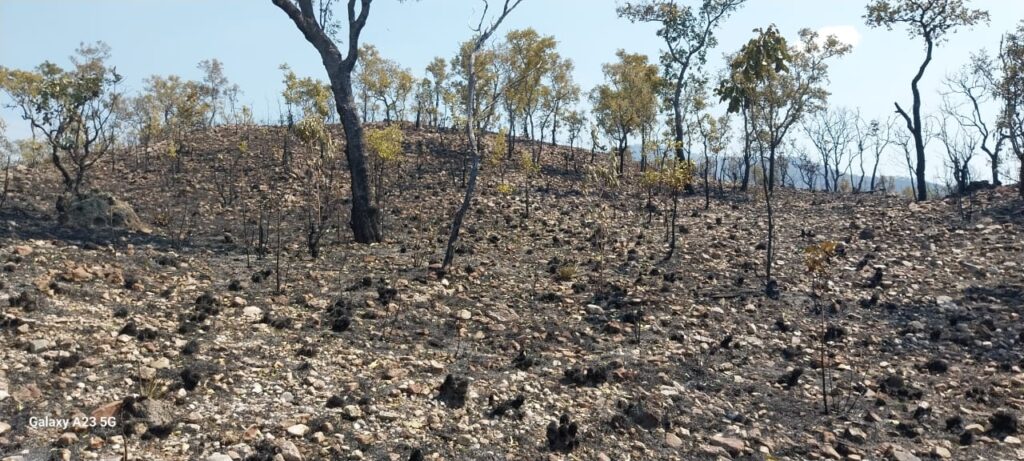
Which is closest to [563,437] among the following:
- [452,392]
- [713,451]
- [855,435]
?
[452,392]

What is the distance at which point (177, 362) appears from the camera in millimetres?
7637

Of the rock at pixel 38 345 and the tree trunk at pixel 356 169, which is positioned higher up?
the tree trunk at pixel 356 169

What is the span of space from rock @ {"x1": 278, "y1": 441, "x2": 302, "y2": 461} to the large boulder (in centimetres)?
1233

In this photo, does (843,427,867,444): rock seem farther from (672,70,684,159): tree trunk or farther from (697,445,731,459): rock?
(672,70,684,159): tree trunk

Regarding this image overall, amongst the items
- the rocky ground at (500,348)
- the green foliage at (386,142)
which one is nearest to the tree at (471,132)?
the rocky ground at (500,348)

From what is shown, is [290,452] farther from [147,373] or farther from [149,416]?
[147,373]

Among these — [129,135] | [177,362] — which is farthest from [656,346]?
[129,135]

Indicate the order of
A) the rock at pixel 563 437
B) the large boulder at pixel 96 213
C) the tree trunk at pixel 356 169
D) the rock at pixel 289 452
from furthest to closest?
the tree trunk at pixel 356 169 → the large boulder at pixel 96 213 → the rock at pixel 563 437 → the rock at pixel 289 452

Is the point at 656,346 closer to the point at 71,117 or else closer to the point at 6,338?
the point at 6,338

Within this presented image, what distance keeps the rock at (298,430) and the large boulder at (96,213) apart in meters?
12.0

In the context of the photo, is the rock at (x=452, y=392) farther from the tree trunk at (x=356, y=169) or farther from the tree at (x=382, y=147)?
the tree at (x=382, y=147)

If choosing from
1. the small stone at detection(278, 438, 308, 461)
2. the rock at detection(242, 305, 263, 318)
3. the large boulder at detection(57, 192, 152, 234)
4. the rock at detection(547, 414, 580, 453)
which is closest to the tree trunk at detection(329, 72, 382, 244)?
the large boulder at detection(57, 192, 152, 234)

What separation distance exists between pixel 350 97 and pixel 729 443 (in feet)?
42.5

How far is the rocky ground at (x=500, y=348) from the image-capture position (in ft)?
21.8
